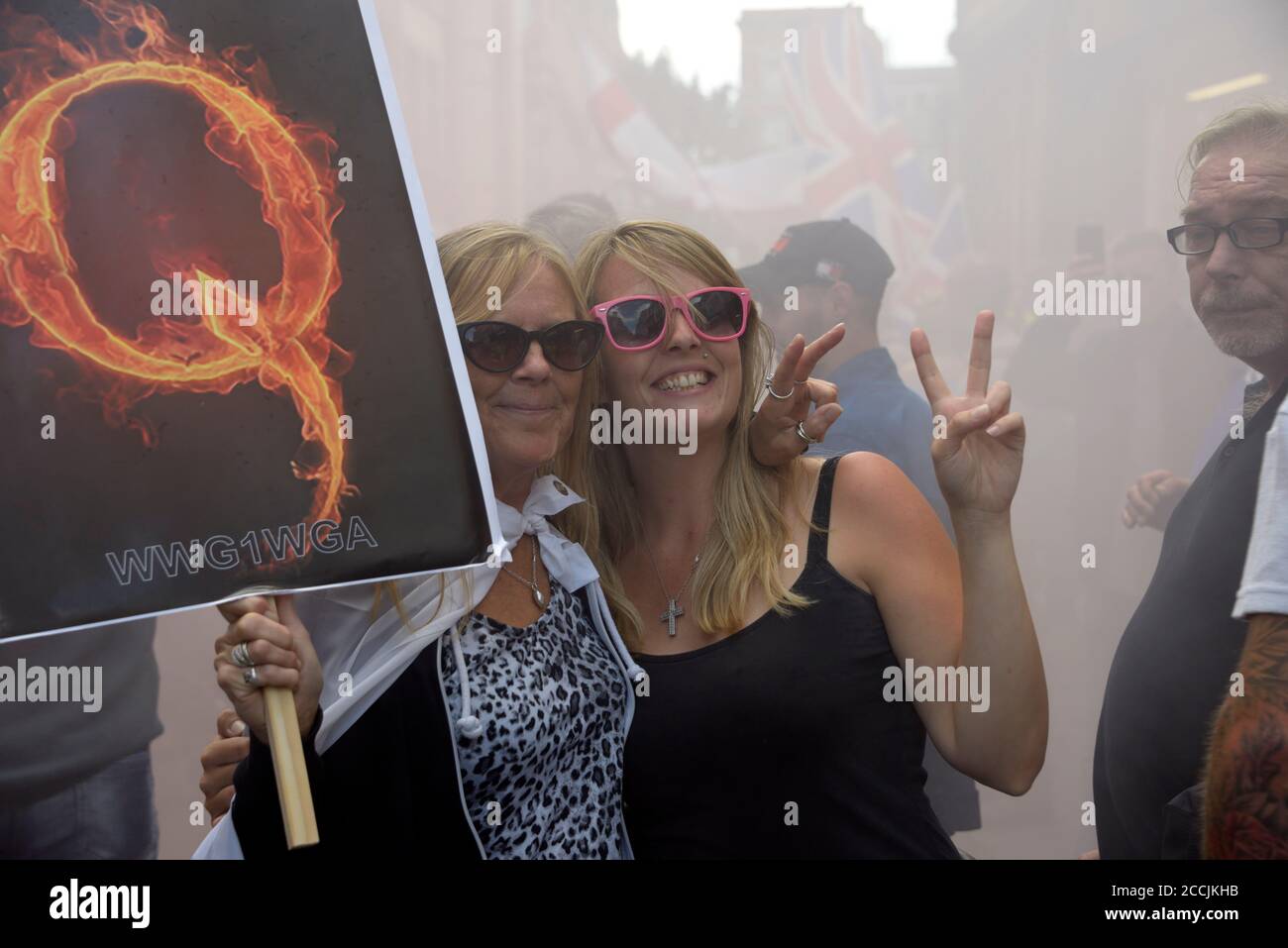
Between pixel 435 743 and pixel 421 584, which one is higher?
pixel 421 584

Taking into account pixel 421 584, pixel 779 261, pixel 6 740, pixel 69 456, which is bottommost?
pixel 6 740

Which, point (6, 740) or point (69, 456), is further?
point (6, 740)

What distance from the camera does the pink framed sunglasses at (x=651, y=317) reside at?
2.20 metres

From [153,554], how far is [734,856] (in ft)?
4.12

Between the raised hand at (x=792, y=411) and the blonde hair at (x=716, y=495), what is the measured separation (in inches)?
1.9

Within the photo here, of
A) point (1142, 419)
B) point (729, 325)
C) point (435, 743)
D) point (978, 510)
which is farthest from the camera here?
point (1142, 419)

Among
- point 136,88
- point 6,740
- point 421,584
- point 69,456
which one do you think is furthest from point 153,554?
point 6,740

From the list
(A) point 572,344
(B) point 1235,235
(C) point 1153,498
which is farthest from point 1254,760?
(A) point 572,344

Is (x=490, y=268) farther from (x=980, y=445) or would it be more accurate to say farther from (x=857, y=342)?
(x=980, y=445)

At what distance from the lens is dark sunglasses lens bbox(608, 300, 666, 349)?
7.22 feet

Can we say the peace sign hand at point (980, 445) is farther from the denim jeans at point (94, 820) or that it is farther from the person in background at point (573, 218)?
the denim jeans at point (94, 820)

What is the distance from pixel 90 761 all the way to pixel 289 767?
1043 mm

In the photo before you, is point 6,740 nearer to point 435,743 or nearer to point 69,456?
point 69,456

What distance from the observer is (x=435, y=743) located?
1.92m
